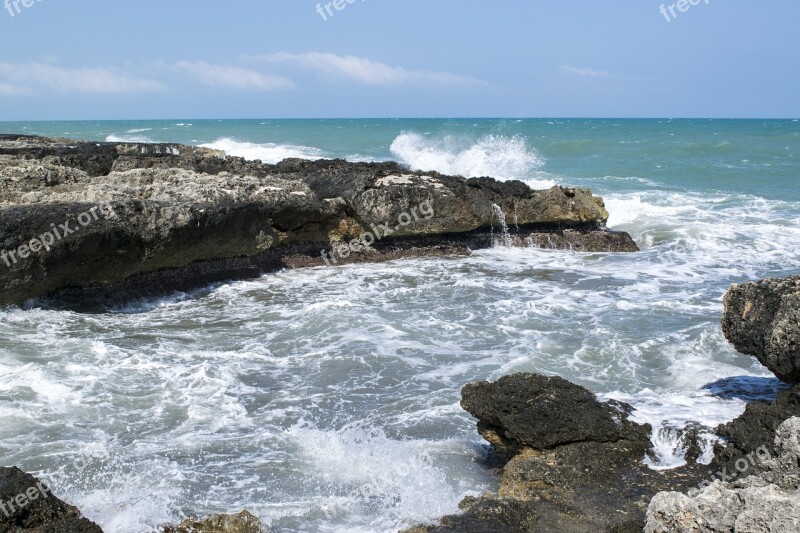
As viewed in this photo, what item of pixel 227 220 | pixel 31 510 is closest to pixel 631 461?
pixel 31 510

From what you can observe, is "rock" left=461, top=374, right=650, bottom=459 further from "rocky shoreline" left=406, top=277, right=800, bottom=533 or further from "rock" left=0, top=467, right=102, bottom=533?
"rock" left=0, top=467, right=102, bottom=533

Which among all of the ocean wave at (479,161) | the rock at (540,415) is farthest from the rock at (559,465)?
the ocean wave at (479,161)

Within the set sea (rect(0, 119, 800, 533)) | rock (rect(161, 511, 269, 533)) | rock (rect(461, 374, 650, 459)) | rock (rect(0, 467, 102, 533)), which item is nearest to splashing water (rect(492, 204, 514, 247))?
sea (rect(0, 119, 800, 533))

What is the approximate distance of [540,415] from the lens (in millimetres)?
5031

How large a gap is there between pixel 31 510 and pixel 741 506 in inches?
130

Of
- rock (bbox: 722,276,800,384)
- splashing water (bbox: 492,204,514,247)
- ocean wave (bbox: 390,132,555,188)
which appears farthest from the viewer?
ocean wave (bbox: 390,132,555,188)

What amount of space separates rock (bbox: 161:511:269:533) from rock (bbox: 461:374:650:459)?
5.77 ft

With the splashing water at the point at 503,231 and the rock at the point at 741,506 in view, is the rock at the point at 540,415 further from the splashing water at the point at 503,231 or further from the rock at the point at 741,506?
the splashing water at the point at 503,231

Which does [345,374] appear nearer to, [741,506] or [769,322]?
[769,322]

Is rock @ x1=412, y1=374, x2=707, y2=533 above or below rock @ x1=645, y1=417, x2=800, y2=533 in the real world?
below

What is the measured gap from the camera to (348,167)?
48.3 feet

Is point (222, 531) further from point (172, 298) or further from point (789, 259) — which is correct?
point (789, 259)

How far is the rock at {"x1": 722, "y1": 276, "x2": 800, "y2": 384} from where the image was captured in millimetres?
5094

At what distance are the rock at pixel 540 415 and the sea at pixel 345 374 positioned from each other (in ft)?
0.77
